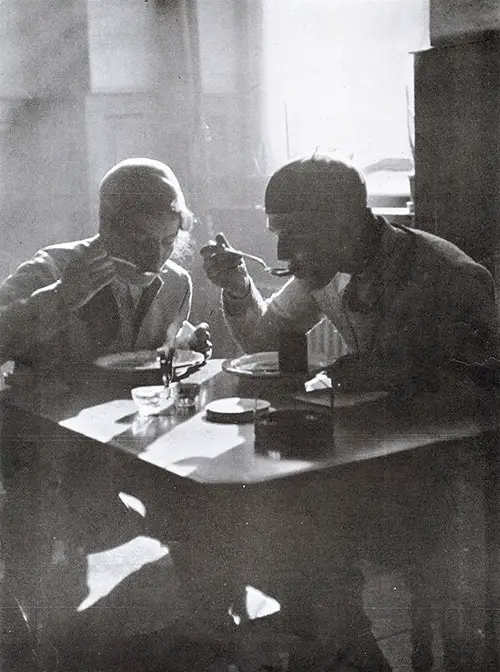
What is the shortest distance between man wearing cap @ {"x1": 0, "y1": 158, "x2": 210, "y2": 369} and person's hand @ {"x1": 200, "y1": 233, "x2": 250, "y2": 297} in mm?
170

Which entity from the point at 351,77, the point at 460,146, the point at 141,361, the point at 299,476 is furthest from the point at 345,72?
the point at 299,476

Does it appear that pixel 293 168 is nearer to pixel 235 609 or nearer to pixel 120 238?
pixel 120 238

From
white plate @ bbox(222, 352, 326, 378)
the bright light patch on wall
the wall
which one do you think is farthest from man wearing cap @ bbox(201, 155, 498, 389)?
the wall

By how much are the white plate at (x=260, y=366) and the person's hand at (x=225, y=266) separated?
0.90ft

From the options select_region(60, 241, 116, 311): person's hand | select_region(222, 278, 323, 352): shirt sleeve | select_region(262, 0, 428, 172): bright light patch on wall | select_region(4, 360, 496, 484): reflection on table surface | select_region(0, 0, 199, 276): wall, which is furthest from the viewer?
select_region(0, 0, 199, 276): wall

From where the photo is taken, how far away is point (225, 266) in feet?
7.68

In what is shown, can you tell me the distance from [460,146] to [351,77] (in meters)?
0.68

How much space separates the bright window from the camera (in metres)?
2.63

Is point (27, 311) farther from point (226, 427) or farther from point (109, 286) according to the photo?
point (226, 427)

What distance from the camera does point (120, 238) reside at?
2.36 meters

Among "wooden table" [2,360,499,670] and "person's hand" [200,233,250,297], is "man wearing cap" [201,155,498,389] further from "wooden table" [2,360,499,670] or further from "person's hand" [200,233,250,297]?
"wooden table" [2,360,499,670]

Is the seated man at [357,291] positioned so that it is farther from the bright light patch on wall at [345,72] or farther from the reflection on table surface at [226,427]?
A: the bright light patch on wall at [345,72]

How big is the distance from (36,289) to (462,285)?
128cm

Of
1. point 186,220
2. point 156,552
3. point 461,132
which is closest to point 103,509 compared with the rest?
point 156,552
